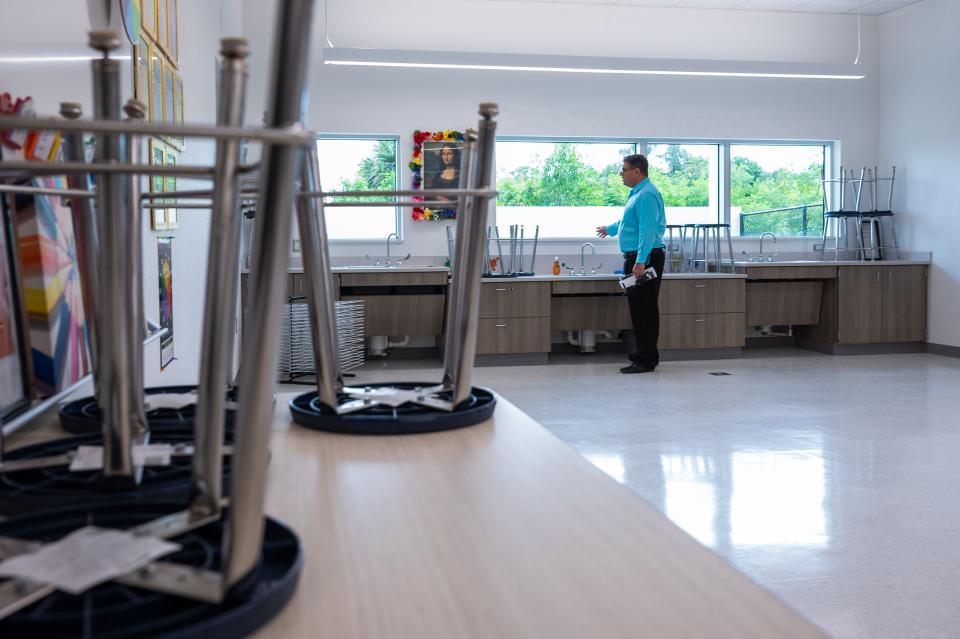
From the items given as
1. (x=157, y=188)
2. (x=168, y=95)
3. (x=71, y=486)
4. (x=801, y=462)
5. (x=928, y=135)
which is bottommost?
(x=801, y=462)

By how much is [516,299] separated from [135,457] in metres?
6.61

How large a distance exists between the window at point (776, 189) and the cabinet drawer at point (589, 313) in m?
1.78

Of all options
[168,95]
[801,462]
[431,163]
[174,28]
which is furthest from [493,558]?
[431,163]

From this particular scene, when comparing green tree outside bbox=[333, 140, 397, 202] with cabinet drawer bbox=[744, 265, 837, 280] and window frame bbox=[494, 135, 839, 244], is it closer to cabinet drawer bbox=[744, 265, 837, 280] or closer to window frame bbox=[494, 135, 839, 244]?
window frame bbox=[494, 135, 839, 244]

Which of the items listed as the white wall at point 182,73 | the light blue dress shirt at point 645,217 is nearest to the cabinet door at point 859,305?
the light blue dress shirt at point 645,217

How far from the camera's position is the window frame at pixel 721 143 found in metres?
8.33

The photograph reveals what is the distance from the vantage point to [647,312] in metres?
7.06

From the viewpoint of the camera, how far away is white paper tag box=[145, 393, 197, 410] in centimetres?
109

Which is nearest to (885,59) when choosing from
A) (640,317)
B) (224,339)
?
(640,317)

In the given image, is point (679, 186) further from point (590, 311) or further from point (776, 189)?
point (590, 311)

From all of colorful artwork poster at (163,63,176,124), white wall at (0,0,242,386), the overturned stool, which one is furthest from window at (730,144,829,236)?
the overturned stool

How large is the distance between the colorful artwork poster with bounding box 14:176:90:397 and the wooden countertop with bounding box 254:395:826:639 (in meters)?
0.46

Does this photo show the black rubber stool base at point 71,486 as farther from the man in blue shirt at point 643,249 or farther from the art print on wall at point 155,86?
the man in blue shirt at point 643,249

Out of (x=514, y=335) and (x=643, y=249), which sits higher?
(x=643, y=249)
